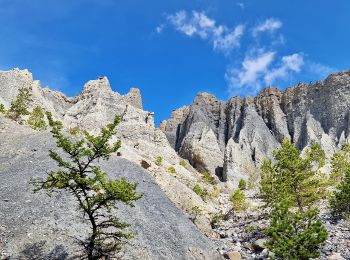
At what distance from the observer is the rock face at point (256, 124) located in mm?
→ 108562

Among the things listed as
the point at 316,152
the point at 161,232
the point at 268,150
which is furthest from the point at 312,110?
the point at 161,232

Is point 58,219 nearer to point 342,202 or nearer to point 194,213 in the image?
point 194,213

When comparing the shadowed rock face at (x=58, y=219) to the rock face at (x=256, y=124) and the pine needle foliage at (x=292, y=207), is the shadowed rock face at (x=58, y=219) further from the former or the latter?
the rock face at (x=256, y=124)

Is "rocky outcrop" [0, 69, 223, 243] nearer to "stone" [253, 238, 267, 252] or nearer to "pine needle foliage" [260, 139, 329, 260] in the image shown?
"pine needle foliage" [260, 139, 329, 260]

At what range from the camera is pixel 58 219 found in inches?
986

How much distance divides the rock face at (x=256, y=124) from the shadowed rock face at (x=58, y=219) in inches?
2681

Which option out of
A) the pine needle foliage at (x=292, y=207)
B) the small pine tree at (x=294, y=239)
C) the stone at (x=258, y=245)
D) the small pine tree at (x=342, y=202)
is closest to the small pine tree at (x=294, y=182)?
the pine needle foliage at (x=292, y=207)

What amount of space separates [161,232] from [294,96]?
112 meters

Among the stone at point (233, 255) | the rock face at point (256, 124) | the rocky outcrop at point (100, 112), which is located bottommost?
the stone at point (233, 255)

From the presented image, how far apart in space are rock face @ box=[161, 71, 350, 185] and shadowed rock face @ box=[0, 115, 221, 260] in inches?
2681

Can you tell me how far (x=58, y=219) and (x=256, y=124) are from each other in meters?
107

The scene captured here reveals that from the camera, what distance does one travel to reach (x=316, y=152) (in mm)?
69312

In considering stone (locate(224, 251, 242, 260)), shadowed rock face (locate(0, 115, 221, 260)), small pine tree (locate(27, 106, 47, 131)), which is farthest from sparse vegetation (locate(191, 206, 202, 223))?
small pine tree (locate(27, 106, 47, 131))

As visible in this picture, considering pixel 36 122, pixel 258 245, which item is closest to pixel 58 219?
pixel 258 245
